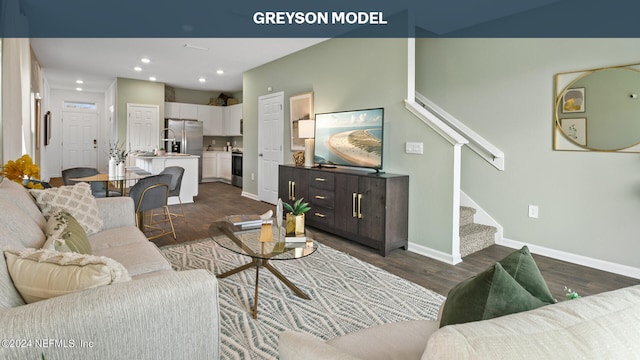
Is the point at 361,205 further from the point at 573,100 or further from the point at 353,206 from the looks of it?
the point at 573,100

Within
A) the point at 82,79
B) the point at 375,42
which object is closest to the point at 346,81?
the point at 375,42

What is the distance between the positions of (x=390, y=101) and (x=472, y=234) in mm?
1739

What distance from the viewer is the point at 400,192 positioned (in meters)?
3.72

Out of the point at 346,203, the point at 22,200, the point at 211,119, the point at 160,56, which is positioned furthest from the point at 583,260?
the point at 211,119

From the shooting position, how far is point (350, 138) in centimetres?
425

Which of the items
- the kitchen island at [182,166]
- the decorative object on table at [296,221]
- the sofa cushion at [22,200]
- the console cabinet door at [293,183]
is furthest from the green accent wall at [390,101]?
the sofa cushion at [22,200]

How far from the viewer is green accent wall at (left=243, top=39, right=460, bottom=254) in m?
3.51

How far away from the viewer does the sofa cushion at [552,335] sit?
568 mm

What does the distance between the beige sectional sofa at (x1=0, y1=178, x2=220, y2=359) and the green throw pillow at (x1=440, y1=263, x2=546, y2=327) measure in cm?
85

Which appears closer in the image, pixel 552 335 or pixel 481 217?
pixel 552 335

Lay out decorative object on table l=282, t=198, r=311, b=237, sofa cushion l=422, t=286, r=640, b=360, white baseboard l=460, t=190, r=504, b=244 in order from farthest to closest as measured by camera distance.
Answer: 1. white baseboard l=460, t=190, r=504, b=244
2. decorative object on table l=282, t=198, r=311, b=237
3. sofa cushion l=422, t=286, r=640, b=360

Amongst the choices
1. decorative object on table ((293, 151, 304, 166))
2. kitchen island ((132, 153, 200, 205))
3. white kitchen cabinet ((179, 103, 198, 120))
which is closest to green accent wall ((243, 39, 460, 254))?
decorative object on table ((293, 151, 304, 166))

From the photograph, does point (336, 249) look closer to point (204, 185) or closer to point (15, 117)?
point (15, 117)

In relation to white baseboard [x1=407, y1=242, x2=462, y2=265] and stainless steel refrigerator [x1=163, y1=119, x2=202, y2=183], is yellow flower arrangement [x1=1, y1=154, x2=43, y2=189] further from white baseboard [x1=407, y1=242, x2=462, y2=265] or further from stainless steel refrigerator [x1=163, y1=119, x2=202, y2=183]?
stainless steel refrigerator [x1=163, y1=119, x2=202, y2=183]
